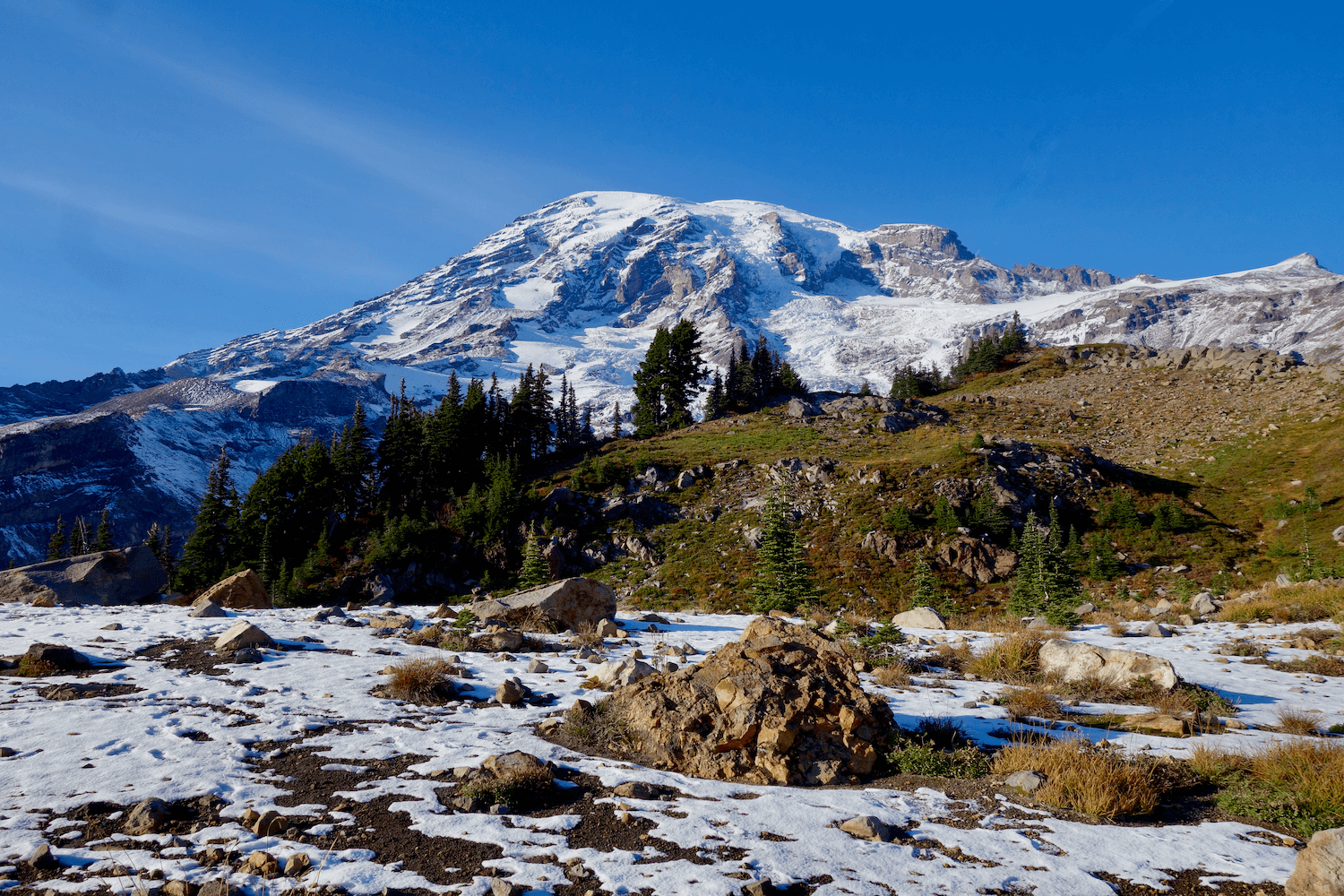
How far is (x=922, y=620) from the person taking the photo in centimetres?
1644

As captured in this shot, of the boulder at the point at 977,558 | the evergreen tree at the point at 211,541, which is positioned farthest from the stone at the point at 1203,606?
the evergreen tree at the point at 211,541

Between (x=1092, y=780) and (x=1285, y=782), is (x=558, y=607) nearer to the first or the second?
(x=1092, y=780)

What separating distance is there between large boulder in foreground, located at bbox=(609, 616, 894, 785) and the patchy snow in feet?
1.21

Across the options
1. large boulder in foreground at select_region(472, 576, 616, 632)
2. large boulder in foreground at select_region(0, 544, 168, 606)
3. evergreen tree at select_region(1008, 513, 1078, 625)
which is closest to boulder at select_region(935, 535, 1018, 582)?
evergreen tree at select_region(1008, 513, 1078, 625)

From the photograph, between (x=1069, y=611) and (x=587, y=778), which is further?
(x=1069, y=611)

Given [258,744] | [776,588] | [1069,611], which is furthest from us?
[776,588]

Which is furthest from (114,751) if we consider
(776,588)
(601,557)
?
(601,557)

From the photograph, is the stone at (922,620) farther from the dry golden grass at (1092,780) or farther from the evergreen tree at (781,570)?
the dry golden grass at (1092,780)

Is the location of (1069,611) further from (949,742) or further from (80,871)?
(80,871)

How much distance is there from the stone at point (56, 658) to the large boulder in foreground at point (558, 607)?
687 cm

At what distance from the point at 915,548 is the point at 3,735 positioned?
34.3m

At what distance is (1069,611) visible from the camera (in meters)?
17.7

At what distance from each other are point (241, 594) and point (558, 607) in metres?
10.9

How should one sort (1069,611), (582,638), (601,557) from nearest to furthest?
(582,638)
(1069,611)
(601,557)
